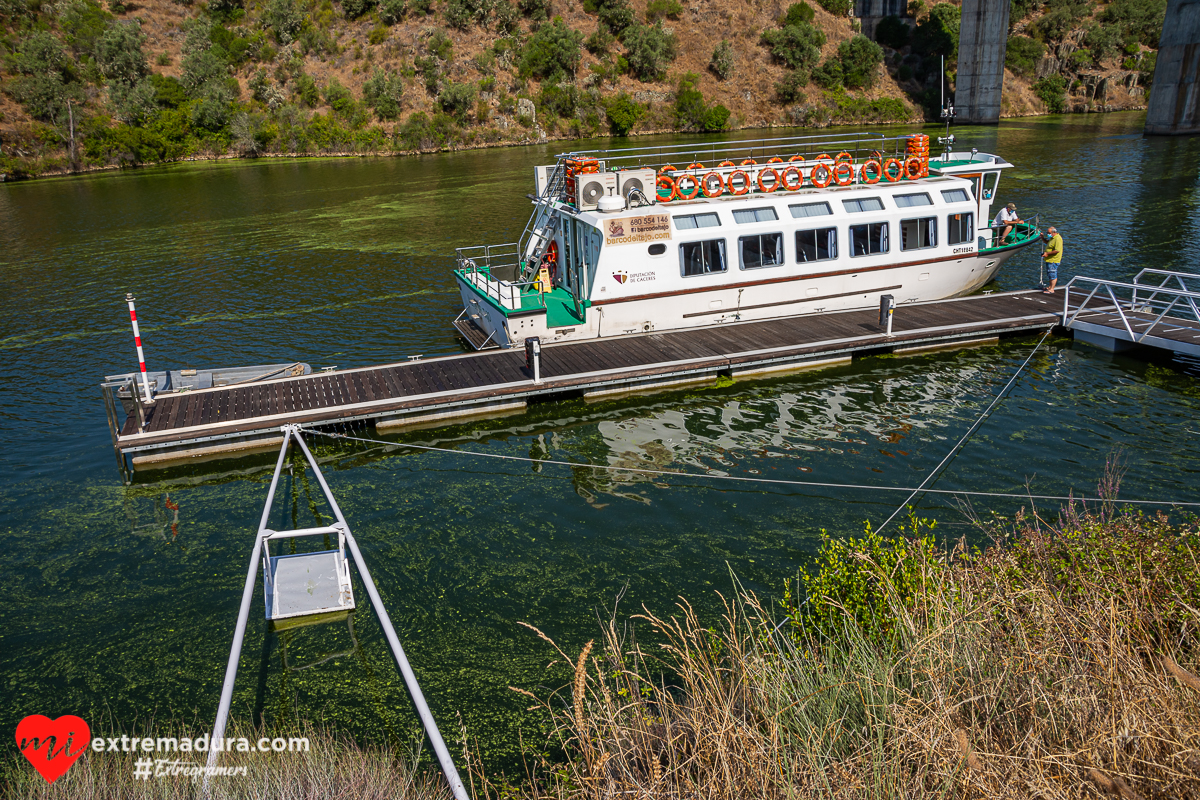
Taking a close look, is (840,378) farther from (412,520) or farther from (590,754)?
(590,754)

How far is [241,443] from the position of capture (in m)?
16.0

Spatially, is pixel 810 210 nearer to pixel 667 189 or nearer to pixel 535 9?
pixel 667 189

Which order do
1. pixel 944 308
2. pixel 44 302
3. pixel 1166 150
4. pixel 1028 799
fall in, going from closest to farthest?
pixel 1028 799 < pixel 944 308 < pixel 44 302 < pixel 1166 150

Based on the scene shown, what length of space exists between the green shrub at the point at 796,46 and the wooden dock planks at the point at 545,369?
69.6 m

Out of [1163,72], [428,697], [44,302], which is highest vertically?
[1163,72]

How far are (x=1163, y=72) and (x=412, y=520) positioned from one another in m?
77.6

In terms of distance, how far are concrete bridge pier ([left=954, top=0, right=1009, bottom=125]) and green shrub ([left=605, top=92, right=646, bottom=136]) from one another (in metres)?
33.7

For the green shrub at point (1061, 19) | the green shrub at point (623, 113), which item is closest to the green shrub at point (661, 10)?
the green shrub at point (623, 113)

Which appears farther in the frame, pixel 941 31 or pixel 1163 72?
pixel 941 31

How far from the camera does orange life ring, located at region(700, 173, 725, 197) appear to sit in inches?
816

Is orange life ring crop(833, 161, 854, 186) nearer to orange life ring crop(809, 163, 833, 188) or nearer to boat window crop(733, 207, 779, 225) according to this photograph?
orange life ring crop(809, 163, 833, 188)

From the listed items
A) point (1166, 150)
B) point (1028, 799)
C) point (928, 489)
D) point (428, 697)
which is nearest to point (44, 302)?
point (428, 697)

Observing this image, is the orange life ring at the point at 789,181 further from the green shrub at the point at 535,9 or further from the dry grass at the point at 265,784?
Answer: the green shrub at the point at 535,9

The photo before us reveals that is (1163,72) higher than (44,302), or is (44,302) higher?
(1163,72)
